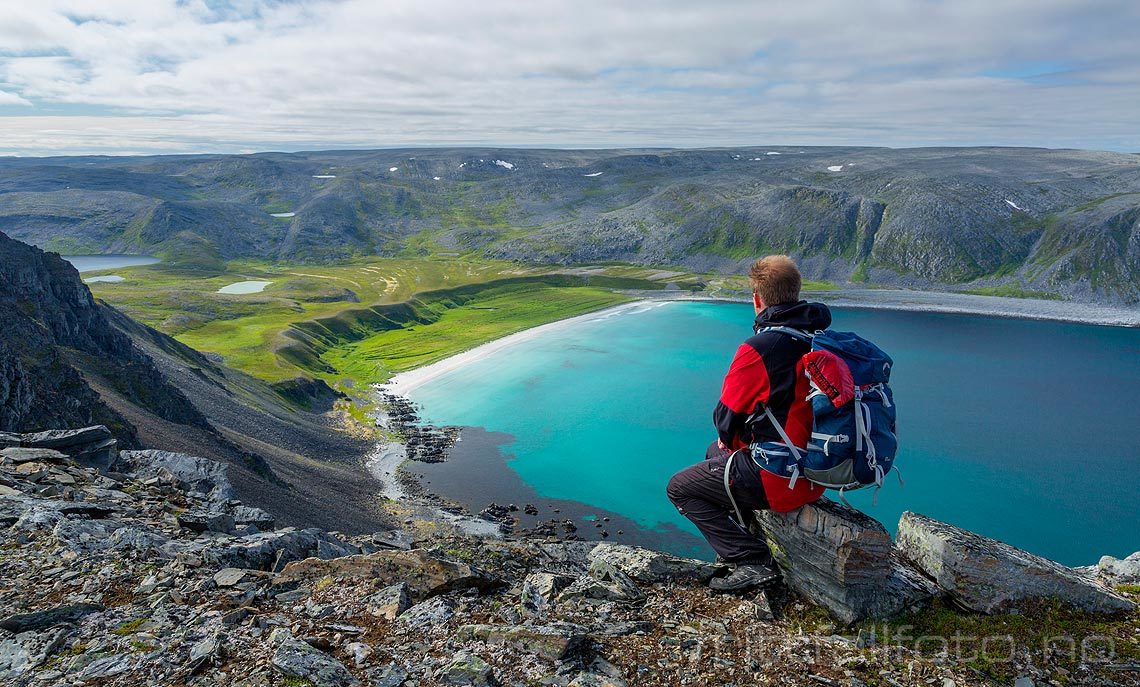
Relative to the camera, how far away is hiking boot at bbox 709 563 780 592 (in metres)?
9.27

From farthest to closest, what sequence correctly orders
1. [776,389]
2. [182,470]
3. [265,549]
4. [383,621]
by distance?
[182,470], [265,549], [383,621], [776,389]

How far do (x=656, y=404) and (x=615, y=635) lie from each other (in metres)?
73.6

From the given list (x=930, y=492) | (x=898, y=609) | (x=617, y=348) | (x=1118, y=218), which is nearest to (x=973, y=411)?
(x=930, y=492)

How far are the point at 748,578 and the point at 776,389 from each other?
3.14m

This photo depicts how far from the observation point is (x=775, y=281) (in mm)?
8508

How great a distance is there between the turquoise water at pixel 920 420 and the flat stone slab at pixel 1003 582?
1553 inches

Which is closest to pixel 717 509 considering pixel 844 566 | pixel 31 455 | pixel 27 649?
pixel 844 566

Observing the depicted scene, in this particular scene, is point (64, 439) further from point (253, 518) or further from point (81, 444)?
point (253, 518)

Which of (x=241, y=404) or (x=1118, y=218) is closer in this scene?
(x=241, y=404)

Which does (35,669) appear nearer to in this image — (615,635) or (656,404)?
(615,635)

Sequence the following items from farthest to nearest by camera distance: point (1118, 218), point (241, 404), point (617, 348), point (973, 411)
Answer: point (1118, 218) → point (617, 348) → point (973, 411) → point (241, 404)

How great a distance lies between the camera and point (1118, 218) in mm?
193625

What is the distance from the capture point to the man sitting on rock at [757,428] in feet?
26.4

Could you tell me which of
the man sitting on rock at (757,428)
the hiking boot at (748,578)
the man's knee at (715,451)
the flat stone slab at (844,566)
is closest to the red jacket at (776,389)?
the man sitting on rock at (757,428)
